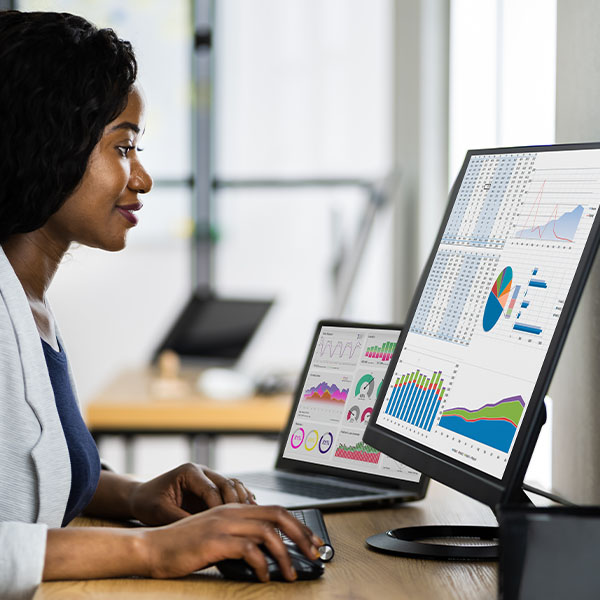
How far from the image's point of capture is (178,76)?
5.23 m

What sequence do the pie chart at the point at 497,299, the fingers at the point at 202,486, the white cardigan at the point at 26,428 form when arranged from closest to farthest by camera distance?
1. the pie chart at the point at 497,299
2. the white cardigan at the point at 26,428
3. the fingers at the point at 202,486

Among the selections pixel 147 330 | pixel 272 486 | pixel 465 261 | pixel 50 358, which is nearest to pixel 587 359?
pixel 465 261

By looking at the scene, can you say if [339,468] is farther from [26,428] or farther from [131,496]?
[26,428]

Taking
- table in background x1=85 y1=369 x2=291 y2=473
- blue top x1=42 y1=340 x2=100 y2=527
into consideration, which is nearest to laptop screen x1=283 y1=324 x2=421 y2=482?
blue top x1=42 y1=340 x2=100 y2=527

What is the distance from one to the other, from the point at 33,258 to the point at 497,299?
64cm

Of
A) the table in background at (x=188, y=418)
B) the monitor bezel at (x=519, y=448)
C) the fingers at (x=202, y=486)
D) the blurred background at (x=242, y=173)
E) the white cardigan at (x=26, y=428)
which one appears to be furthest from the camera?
the blurred background at (x=242, y=173)

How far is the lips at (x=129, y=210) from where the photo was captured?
1249 mm

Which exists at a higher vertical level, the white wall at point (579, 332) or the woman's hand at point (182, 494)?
the white wall at point (579, 332)

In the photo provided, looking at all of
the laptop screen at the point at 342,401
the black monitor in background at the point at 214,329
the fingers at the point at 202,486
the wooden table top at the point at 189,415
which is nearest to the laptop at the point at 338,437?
the laptop screen at the point at 342,401

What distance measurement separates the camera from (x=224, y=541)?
89 centimetres

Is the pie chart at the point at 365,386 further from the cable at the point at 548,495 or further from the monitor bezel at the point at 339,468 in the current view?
the cable at the point at 548,495

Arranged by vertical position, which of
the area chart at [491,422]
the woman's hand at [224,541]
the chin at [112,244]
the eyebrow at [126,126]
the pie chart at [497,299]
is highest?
the eyebrow at [126,126]

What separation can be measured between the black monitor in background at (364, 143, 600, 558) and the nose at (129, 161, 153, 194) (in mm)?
404

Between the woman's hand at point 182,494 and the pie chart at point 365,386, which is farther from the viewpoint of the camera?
the pie chart at point 365,386
